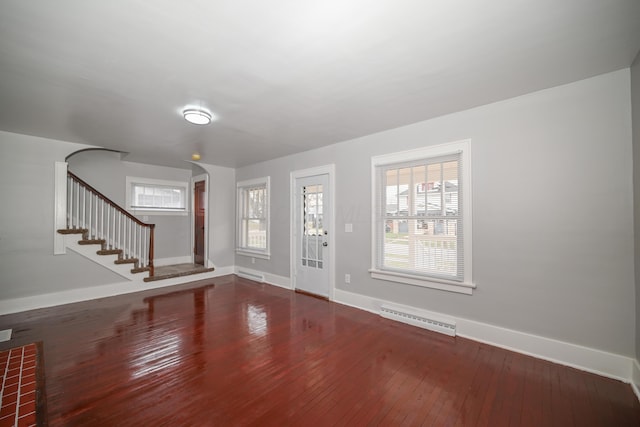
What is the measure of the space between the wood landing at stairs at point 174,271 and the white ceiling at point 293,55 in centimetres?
315

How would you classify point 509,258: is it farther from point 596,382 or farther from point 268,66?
point 268,66

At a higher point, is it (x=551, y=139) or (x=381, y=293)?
(x=551, y=139)

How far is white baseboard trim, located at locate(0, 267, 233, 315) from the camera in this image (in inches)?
155

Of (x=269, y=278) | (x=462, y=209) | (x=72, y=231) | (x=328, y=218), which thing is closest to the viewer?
(x=462, y=209)

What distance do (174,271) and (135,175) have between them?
245cm

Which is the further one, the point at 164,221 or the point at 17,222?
the point at 164,221

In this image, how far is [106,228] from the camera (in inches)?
195

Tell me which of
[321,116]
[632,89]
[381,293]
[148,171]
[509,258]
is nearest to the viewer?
[632,89]

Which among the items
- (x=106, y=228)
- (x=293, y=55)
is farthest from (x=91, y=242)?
(x=293, y=55)

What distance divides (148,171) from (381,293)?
6026 millimetres

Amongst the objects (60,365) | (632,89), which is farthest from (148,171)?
(632,89)

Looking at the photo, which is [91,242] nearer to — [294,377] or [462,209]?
[294,377]

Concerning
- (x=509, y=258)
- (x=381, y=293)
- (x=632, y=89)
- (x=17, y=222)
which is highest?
(x=632, y=89)

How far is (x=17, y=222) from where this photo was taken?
3.98m
